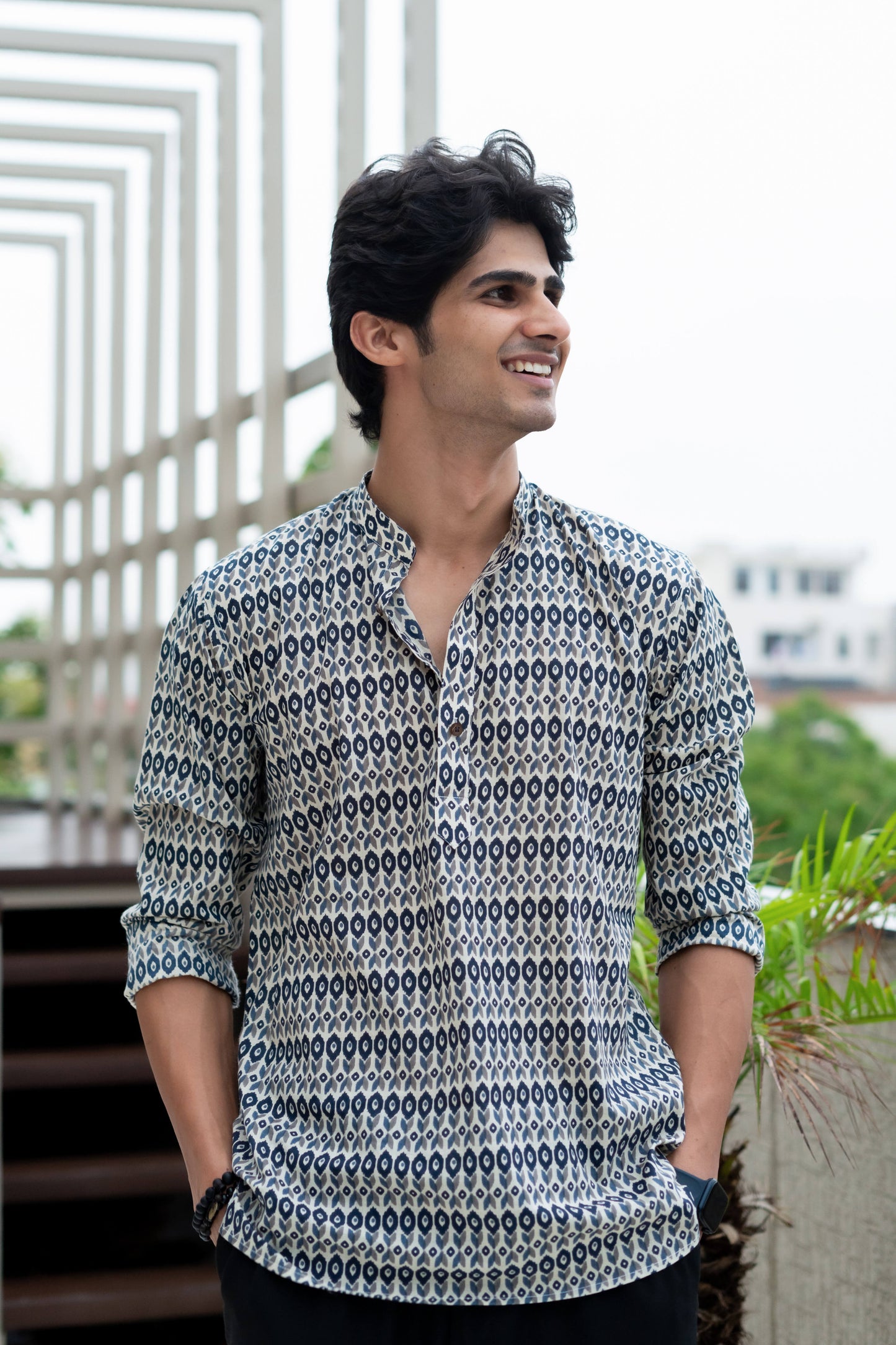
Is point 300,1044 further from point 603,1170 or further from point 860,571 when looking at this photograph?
point 860,571

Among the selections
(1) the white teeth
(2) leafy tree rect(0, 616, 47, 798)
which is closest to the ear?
(1) the white teeth

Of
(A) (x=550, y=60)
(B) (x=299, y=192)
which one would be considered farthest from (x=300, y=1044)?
(A) (x=550, y=60)

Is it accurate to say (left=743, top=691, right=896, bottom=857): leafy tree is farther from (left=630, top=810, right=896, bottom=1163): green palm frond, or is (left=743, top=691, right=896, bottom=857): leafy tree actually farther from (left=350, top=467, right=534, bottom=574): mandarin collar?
(left=350, top=467, right=534, bottom=574): mandarin collar

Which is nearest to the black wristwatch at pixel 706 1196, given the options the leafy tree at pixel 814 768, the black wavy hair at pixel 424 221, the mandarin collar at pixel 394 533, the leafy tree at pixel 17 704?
the mandarin collar at pixel 394 533

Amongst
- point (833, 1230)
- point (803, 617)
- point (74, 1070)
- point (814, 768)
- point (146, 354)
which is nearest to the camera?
point (833, 1230)

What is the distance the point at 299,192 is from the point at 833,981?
2.76 metres

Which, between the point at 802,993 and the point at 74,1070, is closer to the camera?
the point at 802,993

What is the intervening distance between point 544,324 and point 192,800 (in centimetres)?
55

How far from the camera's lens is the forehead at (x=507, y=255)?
127 centimetres

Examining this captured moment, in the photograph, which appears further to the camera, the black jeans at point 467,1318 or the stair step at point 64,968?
the stair step at point 64,968

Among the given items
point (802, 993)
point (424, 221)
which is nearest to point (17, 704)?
point (802, 993)

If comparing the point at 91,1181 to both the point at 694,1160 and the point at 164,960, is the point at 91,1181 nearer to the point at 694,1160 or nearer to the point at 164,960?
the point at 164,960

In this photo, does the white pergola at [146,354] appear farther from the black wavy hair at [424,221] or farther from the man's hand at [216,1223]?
the man's hand at [216,1223]

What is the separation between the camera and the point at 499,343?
1239 mm
